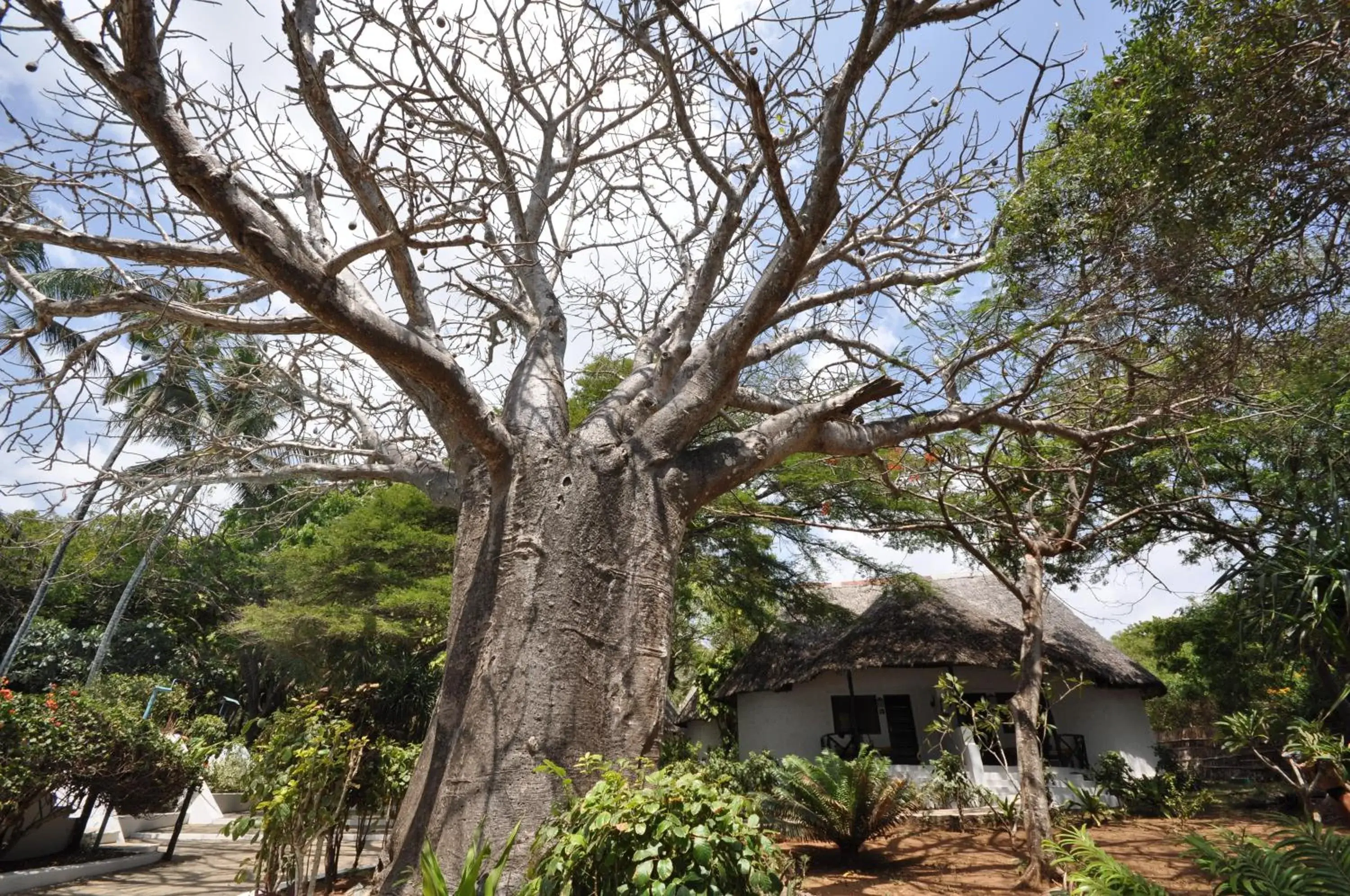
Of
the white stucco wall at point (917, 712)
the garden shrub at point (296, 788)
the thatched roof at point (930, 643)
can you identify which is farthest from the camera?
the white stucco wall at point (917, 712)

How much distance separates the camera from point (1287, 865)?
132 inches

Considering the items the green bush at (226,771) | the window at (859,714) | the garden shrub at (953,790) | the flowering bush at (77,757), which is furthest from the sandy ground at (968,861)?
the green bush at (226,771)

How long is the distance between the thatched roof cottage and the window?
0.02 metres

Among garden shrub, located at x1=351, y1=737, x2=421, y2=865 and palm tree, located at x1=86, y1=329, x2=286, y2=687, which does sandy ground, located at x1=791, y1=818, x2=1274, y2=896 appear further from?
palm tree, located at x1=86, y1=329, x2=286, y2=687

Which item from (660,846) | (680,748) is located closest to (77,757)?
(680,748)

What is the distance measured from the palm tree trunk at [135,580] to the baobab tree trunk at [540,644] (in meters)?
2.77

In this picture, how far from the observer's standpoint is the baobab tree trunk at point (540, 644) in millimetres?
3229

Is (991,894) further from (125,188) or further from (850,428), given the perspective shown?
(125,188)

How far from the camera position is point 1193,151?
3.74m

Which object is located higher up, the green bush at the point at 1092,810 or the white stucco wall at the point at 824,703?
the white stucco wall at the point at 824,703

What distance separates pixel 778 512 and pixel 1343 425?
5716mm

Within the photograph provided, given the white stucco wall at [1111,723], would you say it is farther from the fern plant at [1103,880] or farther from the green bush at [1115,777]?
the fern plant at [1103,880]

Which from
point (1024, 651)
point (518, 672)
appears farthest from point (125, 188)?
point (1024, 651)

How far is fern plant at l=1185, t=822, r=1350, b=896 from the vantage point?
3.04 metres
